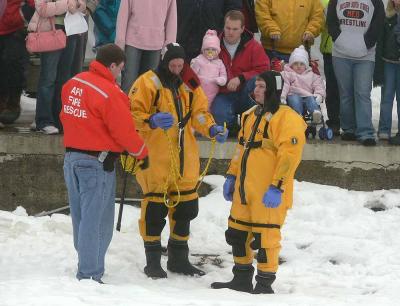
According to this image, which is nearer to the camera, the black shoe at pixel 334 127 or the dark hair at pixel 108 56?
the dark hair at pixel 108 56

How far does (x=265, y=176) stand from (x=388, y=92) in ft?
11.5

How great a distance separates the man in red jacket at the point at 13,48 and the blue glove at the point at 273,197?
383 cm

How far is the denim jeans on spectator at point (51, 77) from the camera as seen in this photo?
379 inches

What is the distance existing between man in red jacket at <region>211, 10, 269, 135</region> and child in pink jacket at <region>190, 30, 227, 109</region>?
0.11 metres

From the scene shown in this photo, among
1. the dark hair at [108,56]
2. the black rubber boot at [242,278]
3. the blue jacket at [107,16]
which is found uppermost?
the blue jacket at [107,16]

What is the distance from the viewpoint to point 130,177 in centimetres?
990

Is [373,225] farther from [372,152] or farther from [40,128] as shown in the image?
[40,128]

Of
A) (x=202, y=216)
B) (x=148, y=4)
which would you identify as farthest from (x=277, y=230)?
(x=148, y=4)

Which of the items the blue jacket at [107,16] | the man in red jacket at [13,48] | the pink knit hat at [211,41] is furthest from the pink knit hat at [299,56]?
the man in red jacket at [13,48]

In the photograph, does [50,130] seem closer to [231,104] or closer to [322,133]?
[231,104]

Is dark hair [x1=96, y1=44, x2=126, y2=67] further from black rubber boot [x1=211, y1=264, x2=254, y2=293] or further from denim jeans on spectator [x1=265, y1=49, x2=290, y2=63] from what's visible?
denim jeans on spectator [x1=265, y1=49, x2=290, y2=63]

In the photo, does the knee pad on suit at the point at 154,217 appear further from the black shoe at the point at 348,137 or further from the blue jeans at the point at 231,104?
the black shoe at the point at 348,137

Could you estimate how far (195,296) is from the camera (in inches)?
276

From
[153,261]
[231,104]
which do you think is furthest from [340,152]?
[153,261]
